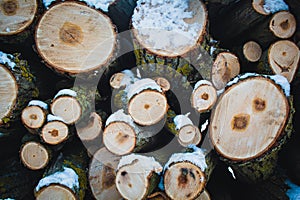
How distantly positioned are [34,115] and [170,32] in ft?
3.21

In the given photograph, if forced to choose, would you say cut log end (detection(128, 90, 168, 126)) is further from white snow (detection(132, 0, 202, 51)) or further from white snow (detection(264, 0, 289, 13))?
white snow (detection(264, 0, 289, 13))

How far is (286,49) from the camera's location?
164 cm

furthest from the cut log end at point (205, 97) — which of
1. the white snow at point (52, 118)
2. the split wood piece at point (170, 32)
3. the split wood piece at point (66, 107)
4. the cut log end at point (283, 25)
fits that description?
the white snow at point (52, 118)

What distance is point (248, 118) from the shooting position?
1.42m

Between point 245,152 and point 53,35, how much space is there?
139cm

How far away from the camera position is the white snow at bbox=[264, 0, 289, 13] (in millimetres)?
1668

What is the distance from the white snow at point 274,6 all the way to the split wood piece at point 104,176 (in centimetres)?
142

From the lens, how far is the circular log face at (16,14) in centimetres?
162

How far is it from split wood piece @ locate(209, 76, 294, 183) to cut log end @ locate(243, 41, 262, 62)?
0.41m

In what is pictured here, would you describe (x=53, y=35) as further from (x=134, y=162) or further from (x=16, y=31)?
(x=134, y=162)

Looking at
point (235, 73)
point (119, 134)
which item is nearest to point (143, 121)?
point (119, 134)

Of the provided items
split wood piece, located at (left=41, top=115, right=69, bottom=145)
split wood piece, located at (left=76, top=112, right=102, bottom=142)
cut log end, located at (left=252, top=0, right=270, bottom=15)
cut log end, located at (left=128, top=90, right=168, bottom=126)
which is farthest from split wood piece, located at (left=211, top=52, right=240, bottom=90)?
split wood piece, located at (left=41, top=115, right=69, bottom=145)

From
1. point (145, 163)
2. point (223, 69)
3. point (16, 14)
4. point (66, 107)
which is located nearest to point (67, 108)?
point (66, 107)

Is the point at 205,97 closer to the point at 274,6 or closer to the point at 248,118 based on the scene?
the point at 248,118
